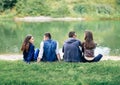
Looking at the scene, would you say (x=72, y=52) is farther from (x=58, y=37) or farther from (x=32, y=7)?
(x=32, y=7)

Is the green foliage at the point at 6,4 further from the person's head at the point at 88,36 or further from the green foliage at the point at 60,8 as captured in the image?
the person's head at the point at 88,36

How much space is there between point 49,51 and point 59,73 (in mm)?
1919

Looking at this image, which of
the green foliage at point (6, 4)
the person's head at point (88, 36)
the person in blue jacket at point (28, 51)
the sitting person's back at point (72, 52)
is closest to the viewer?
the sitting person's back at point (72, 52)

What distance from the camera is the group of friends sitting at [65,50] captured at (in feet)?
35.1

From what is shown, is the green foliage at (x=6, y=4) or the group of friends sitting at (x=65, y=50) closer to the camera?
the group of friends sitting at (x=65, y=50)

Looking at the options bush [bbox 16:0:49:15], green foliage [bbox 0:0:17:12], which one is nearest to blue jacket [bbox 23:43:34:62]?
bush [bbox 16:0:49:15]

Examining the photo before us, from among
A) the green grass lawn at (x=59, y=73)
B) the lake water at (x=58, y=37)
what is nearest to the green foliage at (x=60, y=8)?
the lake water at (x=58, y=37)

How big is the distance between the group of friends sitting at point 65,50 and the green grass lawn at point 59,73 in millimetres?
634

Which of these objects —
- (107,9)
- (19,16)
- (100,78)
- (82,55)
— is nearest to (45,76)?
(100,78)


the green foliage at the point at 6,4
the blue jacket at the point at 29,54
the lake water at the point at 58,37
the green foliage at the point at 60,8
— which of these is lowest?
the green foliage at the point at 60,8

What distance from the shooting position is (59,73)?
29.9 ft

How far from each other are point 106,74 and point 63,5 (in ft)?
164

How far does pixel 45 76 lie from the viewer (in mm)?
8836

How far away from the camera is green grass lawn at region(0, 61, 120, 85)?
8.41 metres
